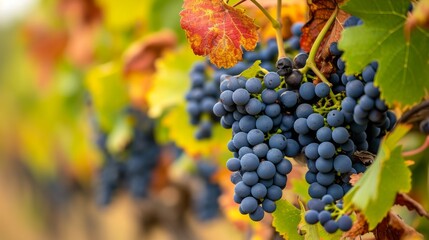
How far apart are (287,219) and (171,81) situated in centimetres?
87

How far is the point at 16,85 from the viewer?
180 inches

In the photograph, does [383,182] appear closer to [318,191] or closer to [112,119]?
[318,191]

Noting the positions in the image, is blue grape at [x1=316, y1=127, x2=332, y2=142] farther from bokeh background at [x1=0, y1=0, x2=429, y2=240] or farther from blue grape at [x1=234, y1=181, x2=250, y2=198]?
bokeh background at [x1=0, y1=0, x2=429, y2=240]

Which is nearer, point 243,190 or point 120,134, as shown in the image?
point 243,190

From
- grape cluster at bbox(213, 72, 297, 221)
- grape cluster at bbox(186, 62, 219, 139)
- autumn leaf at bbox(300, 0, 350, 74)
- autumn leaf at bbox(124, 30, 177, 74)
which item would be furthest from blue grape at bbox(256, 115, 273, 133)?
autumn leaf at bbox(124, 30, 177, 74)

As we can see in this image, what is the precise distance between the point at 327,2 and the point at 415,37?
0.19 m

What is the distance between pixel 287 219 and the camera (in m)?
0.98

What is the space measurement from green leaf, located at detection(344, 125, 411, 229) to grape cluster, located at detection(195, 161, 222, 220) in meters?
1.55

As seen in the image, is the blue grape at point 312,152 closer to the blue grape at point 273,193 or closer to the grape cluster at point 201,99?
the blue grape at point 273,193

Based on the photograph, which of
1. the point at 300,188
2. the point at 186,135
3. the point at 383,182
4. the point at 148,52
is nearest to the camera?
the point at 383,182

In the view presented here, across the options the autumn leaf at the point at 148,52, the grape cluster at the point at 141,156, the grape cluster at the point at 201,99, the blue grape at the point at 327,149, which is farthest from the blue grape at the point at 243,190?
the grape cluster at the point at 141,156

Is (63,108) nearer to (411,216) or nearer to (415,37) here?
(411,216)

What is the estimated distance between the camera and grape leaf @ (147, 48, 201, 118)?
5.73 feet

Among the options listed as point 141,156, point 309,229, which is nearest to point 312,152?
point 309,229
